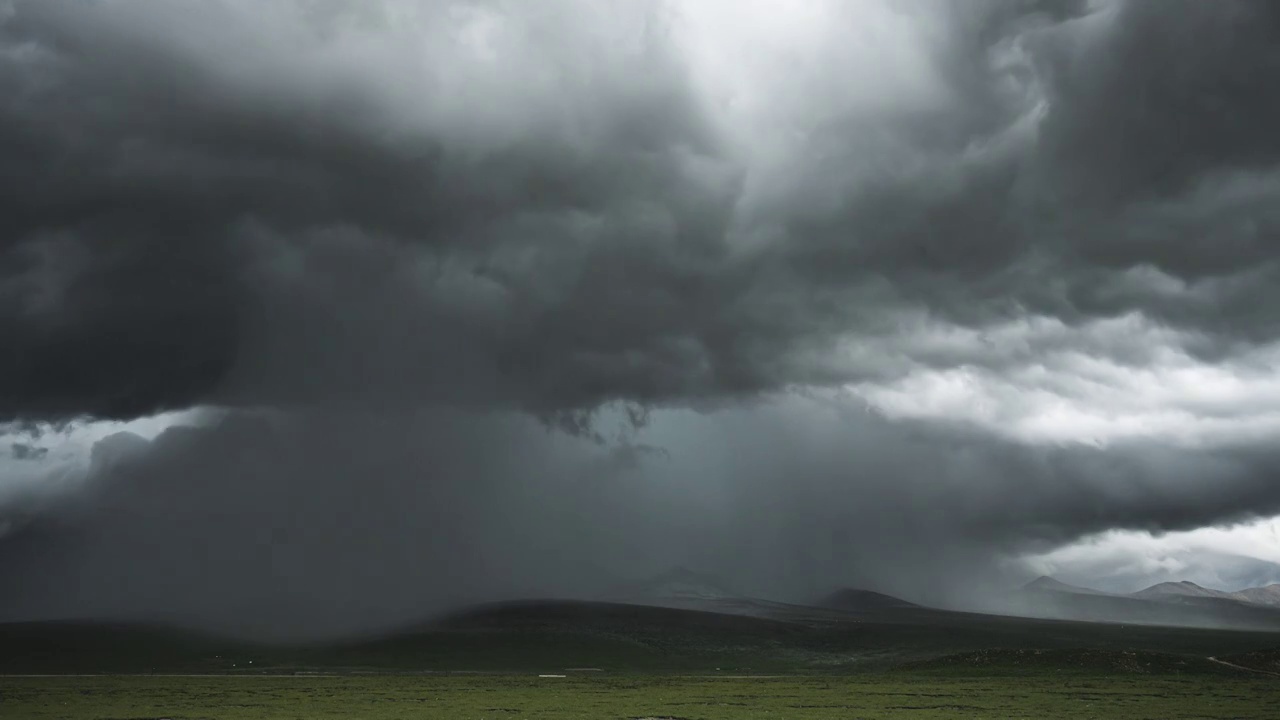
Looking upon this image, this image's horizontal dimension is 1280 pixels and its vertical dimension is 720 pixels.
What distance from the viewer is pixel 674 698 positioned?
109625 millimetres

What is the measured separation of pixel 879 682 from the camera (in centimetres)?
13662

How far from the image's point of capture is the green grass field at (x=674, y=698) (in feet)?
293

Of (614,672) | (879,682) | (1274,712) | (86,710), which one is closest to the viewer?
(1274,712)

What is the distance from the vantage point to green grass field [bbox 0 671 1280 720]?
89188 millimetres

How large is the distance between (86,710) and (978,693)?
93146 millimetres

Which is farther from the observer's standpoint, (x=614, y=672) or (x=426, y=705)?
(x=614, y=672)

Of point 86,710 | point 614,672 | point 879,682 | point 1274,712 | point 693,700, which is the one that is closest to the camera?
point 1274,712

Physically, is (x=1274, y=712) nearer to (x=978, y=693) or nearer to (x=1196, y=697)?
(x=1196, y=697)

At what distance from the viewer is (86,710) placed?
319ft

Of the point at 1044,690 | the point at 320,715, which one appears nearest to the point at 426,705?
the point at 320,715

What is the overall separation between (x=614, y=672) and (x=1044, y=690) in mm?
93376

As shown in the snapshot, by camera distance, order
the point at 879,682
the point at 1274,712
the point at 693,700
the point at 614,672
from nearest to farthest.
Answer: the point at 1274,712
the point at 693,700
the point at 879,682
the point at 614,672

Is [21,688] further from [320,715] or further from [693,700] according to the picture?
[693,700]

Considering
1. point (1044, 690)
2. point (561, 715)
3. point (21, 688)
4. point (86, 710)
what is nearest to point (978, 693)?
point (1044, 690)
